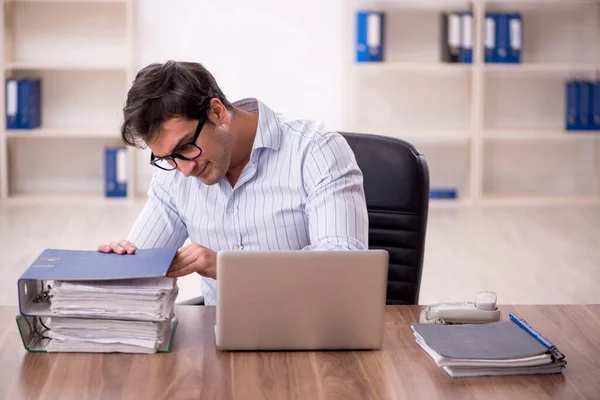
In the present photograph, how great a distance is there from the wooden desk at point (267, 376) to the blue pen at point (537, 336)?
34mm

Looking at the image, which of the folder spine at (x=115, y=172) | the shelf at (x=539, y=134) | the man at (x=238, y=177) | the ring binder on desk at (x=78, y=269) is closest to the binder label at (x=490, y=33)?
the shelf at (x=539, y=134)

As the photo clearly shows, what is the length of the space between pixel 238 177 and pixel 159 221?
223mm

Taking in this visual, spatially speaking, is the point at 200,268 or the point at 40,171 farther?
the point at 40,171

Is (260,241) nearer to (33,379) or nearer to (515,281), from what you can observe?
(33,379)

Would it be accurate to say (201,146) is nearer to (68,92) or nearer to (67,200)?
(67,200)

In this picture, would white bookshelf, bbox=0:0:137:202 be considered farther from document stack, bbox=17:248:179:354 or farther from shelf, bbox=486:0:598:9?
document stack, bbox=17:248:179:354

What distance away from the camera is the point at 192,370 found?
1669 mm

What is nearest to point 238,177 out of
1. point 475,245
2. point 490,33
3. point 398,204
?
point 398,204

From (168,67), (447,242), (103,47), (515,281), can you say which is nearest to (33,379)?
(168,67)

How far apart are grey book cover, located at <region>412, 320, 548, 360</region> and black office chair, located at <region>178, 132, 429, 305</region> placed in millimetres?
648

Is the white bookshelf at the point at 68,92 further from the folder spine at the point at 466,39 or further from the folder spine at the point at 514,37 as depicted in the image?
the folder spine at the point at 514,37

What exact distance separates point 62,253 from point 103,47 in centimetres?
473

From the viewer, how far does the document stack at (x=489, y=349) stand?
5.45ft

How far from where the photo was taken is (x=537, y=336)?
5.75ft
